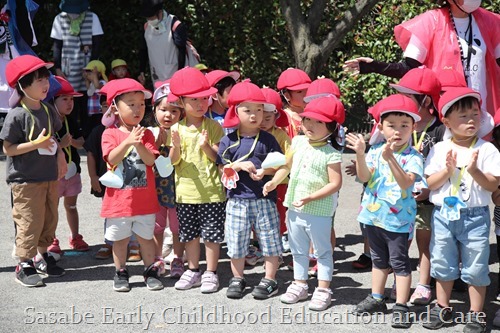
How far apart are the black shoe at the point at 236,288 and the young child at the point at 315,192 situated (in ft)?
1.09

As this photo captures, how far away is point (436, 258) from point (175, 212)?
217 cm

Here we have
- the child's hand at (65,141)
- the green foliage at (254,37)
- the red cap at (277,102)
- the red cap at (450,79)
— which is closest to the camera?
the red cap at (450,79)

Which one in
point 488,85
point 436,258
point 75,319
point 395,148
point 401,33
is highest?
point 401,33

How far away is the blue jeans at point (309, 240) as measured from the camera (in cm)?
507

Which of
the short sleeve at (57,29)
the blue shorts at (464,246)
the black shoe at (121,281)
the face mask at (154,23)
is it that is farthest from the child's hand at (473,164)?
the short sleeve at (57,29)

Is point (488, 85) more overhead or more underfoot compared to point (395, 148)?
more overhead

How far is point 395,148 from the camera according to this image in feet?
15.8

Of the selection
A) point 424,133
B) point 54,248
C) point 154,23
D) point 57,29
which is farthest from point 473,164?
point 57,29

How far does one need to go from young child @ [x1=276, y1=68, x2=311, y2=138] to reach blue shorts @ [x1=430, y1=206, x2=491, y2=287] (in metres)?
1.54

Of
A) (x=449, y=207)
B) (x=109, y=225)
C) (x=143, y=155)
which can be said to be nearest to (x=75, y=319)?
(x=109, y=225)

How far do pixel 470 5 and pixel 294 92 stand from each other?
1512 millimetres

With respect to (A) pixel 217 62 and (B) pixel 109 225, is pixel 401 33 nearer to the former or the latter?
(B) pixel 109 225

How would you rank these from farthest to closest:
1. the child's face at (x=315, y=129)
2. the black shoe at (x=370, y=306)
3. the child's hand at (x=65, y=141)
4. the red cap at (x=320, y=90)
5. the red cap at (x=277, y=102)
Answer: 1. the child's hand at (x=65, y=141)
2. the red cap at (x=320, y=90)
3. the red cap at (x=277, y=102)
4. the child's face at (x=315, y=129)
5. the black shoe at (x=370, y=306)

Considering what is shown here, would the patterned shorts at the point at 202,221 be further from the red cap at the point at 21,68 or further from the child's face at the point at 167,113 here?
the red cap at the point at 21,68
